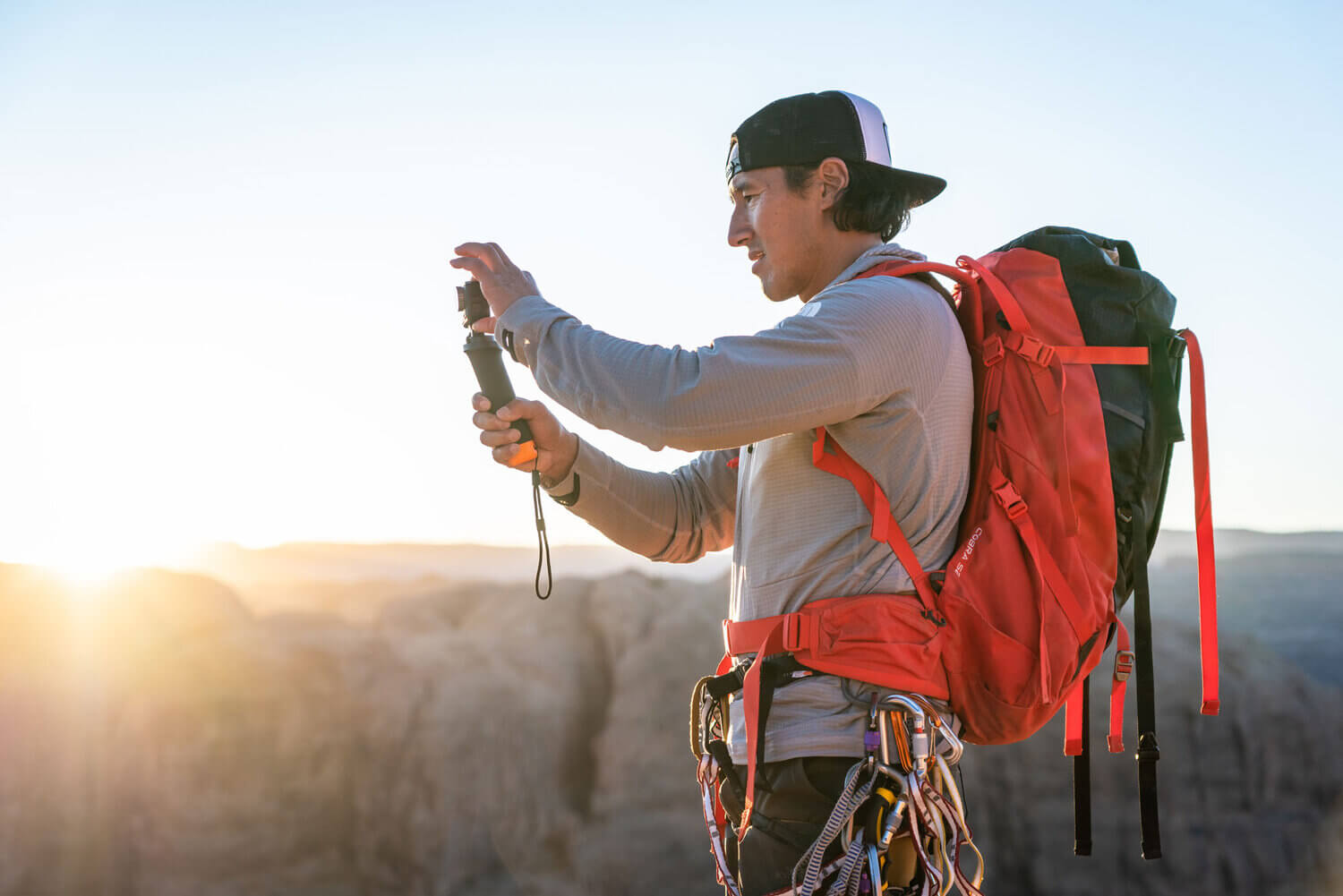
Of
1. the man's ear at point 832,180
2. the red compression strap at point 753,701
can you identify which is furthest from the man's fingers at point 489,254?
the red compression strap at point 753,701

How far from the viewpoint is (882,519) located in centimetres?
156

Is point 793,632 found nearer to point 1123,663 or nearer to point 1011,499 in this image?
point 1011,499

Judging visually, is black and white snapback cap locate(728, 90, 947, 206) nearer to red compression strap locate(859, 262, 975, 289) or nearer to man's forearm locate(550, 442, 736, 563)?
red compression strap locate(859, 262, 975, 289)

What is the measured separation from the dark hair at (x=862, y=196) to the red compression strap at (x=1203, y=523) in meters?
0.49

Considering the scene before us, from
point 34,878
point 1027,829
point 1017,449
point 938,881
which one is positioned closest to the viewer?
point 938,881

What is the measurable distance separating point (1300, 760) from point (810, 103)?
7.28 metres

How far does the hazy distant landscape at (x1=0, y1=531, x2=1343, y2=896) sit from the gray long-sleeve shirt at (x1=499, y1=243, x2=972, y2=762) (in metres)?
5.75

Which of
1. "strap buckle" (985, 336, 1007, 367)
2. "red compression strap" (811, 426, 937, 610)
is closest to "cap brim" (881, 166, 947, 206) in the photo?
"strap buckle" (985, 336, 1007, 367)

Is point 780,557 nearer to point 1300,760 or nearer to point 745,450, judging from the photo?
point 745,450

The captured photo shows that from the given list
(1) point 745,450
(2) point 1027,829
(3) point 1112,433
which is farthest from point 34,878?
(3) point 1112,433

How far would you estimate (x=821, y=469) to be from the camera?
1.63m

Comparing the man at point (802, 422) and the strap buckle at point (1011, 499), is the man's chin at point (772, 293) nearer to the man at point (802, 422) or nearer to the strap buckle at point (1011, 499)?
the man at point (802, 422)

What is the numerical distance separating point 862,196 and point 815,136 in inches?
4.8

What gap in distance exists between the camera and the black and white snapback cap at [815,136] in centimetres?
185
